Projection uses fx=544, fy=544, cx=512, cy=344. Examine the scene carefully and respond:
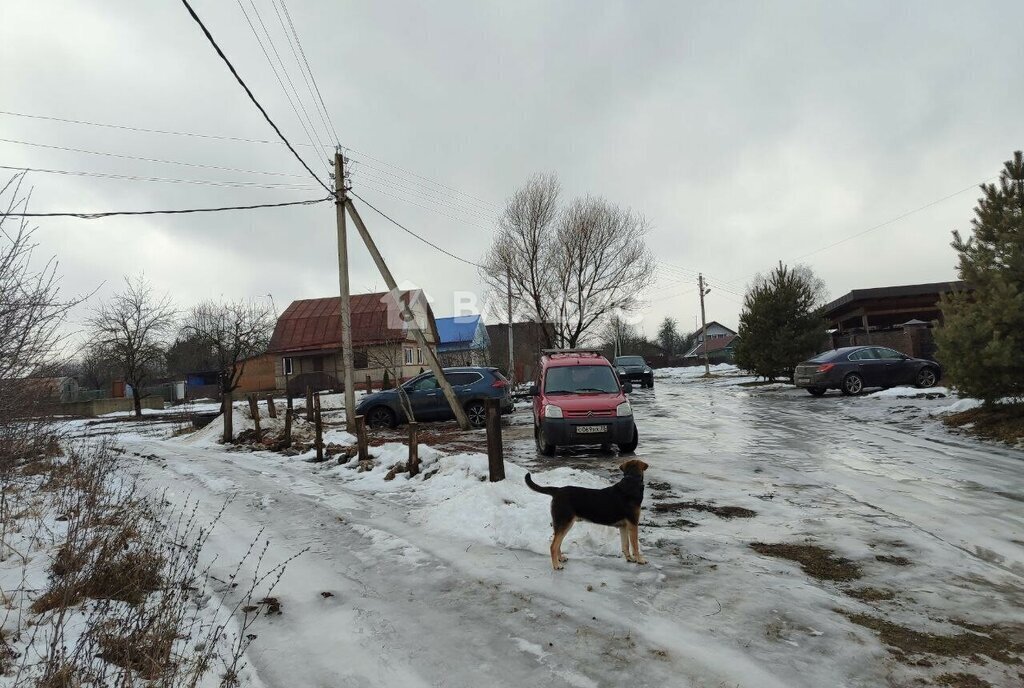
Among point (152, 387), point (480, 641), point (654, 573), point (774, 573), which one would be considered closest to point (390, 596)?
point (480, 641)

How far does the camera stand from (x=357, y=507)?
742cm

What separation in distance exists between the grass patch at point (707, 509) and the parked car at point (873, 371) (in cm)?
1492

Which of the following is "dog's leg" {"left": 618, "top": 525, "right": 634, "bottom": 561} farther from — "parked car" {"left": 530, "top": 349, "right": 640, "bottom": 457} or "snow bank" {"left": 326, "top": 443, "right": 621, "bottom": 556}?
"parked car" {"left": 530, "top": 349, "right": 640, "bottom": 457}

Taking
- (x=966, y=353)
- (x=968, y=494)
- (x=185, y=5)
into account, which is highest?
(x=185, y=5)

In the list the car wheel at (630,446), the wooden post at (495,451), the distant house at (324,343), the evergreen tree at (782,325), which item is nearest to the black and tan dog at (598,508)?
the wooden post at (495,451)

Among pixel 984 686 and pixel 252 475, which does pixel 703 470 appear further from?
pixel 252 475

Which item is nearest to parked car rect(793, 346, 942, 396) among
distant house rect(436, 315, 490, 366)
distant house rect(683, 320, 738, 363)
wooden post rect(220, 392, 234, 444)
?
wooden post rect(220, 392, 234, 444)

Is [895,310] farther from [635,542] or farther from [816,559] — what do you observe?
[635,542]

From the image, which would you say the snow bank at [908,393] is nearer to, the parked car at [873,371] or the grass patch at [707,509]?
the parked car at [873,371]

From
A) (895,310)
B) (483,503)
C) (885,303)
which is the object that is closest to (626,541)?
(483,503)

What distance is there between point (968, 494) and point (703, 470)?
10.5ft

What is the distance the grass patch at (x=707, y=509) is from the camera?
6227 mm

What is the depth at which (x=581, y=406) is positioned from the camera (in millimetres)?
10039

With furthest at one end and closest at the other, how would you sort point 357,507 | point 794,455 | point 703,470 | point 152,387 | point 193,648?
point 152,387
point 794,455
point 703,470
point 357,507
point 193,648
